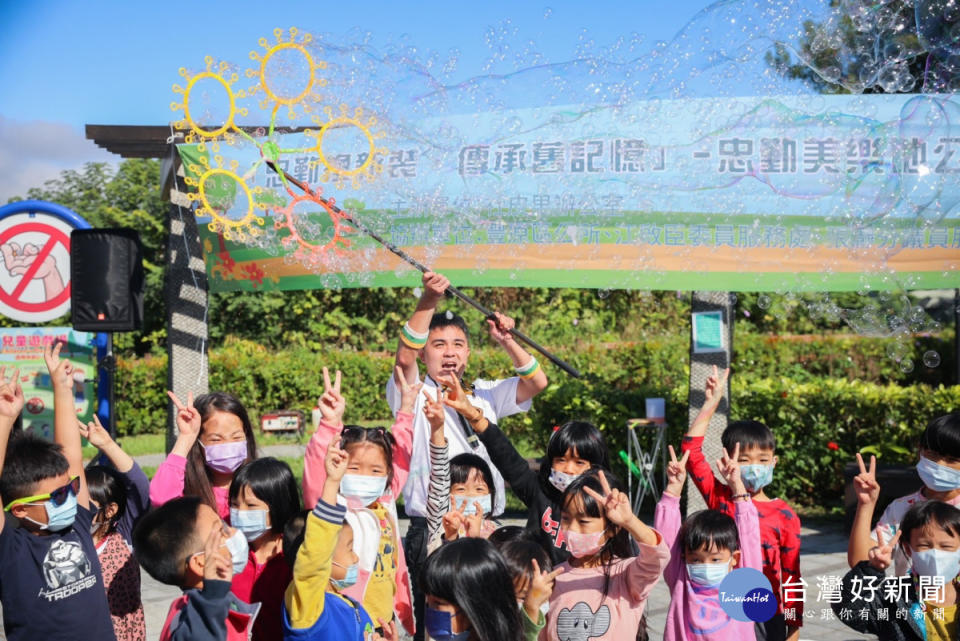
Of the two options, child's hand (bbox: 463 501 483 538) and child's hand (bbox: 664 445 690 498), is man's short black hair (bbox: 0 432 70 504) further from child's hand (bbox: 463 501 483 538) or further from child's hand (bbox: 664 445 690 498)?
child's hand (bbox: 664 445 690 498)

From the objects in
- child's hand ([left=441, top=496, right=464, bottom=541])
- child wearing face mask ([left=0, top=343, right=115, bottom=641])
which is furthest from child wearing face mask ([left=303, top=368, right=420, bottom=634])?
child wearing face mask ([left=0, top=343, right=115, bottom=641])

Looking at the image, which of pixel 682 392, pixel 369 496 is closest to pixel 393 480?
pixel 369 496

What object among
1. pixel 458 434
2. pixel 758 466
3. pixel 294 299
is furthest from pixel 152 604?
pixel 294 299

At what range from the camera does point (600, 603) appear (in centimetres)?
307

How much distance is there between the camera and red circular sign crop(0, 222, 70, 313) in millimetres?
7621

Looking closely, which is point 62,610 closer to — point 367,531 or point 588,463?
point 367,531

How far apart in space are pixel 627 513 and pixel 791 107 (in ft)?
12.8

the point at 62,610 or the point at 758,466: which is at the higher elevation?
the point at 758,466

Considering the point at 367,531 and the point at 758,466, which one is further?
the point at 758,466

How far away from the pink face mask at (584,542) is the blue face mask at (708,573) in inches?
18.4

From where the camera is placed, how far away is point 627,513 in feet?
9.42

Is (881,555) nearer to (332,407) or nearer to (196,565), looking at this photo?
(332,407)

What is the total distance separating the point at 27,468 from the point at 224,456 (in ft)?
2.68

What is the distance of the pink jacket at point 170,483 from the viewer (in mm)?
3633
